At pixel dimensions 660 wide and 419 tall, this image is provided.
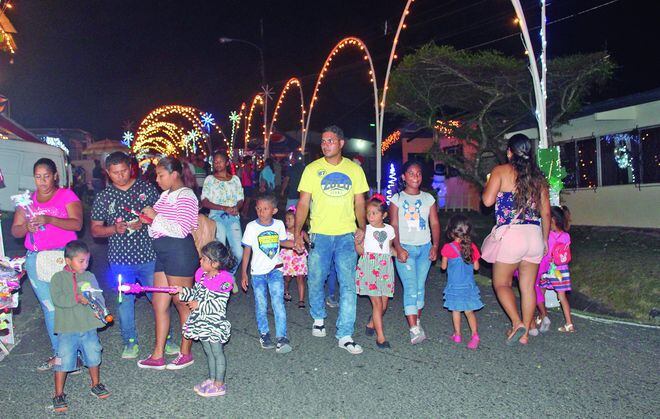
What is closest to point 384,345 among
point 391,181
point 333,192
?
point 333,192

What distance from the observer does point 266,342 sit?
6.16 m

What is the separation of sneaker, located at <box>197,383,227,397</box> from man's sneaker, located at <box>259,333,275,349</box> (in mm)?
1283

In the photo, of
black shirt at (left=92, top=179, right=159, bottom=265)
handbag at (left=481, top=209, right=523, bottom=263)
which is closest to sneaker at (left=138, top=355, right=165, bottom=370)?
black shirt at (left=92, top=179, right=159, bottom=265)

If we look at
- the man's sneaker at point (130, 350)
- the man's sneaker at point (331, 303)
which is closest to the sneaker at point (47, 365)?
the man's sneaker at point (130, 350)

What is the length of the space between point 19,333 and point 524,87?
11785 millimetres

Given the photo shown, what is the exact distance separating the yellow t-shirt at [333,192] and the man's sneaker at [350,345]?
1.05 metres

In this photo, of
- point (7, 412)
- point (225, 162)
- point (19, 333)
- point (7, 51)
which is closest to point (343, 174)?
point (225, 162)

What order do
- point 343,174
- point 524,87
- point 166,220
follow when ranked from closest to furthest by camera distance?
point 166,220
point 343,174
point 524,87

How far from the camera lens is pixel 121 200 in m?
5.54

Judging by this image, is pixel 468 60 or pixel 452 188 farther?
pixel 452 188

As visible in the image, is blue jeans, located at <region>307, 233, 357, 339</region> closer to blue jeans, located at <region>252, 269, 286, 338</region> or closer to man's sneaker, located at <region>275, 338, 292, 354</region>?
blue jeans, located at <region>252, 269, 286, 338</region>

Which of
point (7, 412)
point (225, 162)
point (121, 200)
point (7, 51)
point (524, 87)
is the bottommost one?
point (7, 412)

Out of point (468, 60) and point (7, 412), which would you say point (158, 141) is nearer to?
point (468, 60)

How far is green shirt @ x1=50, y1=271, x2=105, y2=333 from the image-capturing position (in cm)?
474
